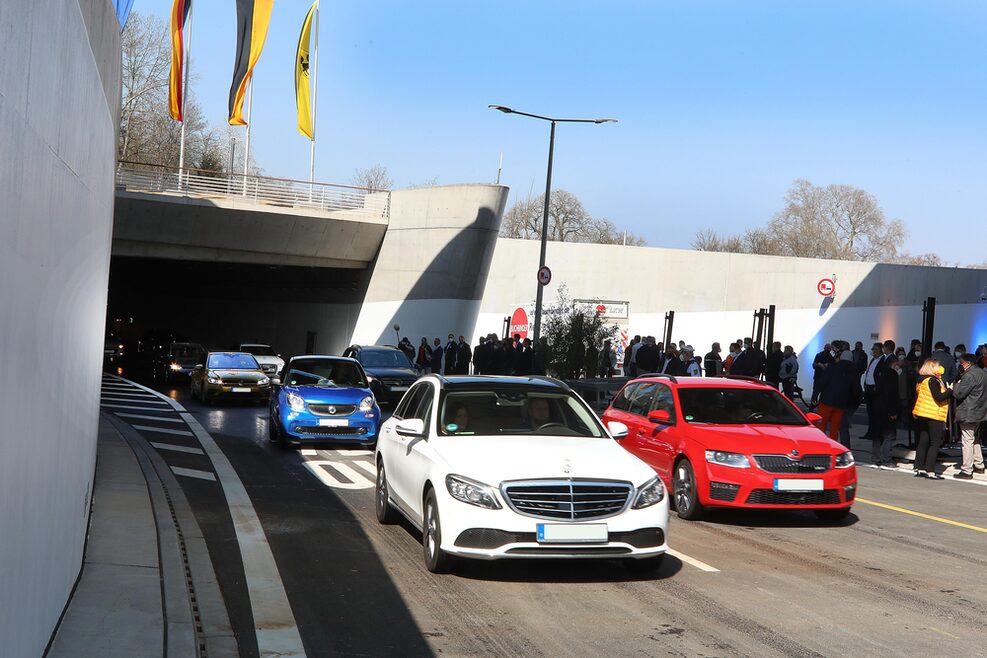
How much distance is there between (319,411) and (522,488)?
10.1 m

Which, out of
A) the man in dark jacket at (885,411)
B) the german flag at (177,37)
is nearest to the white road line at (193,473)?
the man in dark jacket at (885,411)

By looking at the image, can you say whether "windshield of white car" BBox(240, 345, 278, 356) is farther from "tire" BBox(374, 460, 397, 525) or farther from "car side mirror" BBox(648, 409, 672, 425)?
"tire" BBox(374, 460, 397, 525)

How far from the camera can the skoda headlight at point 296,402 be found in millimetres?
17312

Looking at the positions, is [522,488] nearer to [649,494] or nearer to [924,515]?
[649,494]

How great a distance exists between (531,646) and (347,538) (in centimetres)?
376

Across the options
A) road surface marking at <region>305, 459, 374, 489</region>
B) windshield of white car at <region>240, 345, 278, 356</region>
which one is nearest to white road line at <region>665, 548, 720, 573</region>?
road surface marking at <region>305, 459, 374, 489</region>

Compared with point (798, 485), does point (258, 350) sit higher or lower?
lower

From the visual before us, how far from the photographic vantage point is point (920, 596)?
7.82 m

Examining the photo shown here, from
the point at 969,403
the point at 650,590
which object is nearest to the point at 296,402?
the point at 969,403

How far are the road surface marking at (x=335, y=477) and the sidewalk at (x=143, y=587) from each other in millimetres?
2252

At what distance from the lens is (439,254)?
42.9m

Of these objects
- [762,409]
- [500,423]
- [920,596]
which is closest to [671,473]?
[762,409]

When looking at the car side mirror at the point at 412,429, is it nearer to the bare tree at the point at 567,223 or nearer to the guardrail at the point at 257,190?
the guardrail at the point at 257,190

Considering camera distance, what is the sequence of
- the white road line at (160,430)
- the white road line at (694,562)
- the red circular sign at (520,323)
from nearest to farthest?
1. the white road line at (694,562)
2. the white road line at (160,430)
3. the red circular sign at (520,323)
